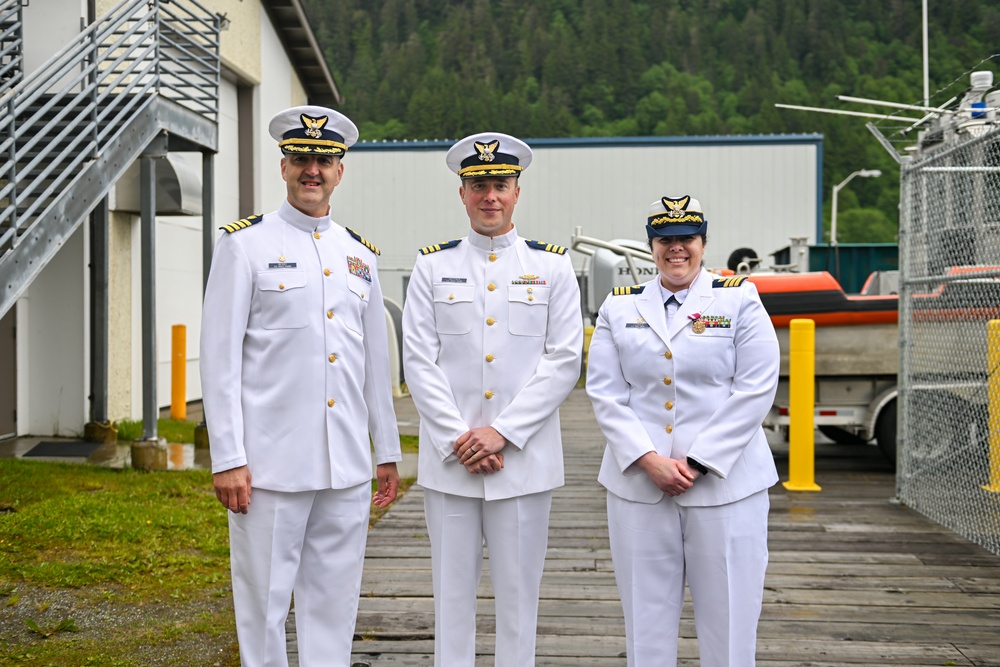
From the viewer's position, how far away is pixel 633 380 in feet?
11.5

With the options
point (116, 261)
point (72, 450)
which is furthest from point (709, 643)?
point (116, 261)

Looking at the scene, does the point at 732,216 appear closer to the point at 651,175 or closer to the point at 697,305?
the point at 651,175

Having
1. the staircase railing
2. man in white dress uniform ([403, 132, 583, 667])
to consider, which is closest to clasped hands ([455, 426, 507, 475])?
man in white dress uniform ([403, 132, 583, 667])

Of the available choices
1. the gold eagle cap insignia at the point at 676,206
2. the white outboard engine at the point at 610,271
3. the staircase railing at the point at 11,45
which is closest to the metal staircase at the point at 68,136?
the staircase railing at the point at 11,45

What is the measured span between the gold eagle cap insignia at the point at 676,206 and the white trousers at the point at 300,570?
136cm

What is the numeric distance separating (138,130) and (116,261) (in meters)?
3.01

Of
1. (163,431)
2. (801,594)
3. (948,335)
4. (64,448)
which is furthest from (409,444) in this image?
(801,594)

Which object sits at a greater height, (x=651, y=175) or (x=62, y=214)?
(x=651, y=175)

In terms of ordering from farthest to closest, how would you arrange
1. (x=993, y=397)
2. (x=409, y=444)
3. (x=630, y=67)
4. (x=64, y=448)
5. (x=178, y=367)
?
(x=630, y=67) < (x=178, y=367) < (x=409, y=444) < (x=64, y=448) < (x=993, y=397)

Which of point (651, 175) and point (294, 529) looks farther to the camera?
point (651, 175)

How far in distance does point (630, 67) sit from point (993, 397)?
76.3 metres

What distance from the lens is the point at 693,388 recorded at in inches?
135

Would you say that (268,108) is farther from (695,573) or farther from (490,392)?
(695,573)

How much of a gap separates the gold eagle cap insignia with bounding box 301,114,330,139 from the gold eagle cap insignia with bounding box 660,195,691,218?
114cm
